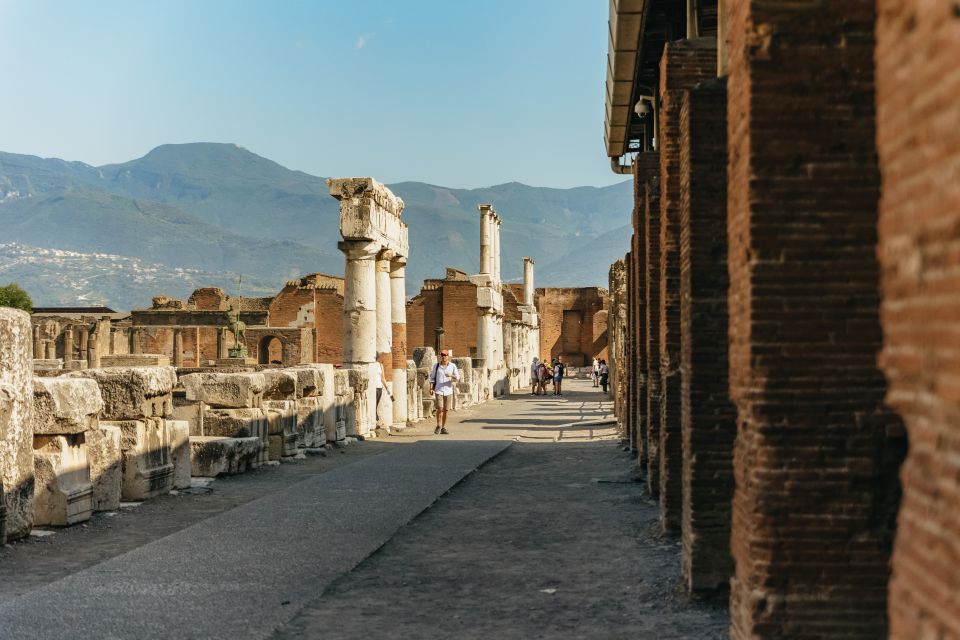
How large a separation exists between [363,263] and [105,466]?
1098 cm

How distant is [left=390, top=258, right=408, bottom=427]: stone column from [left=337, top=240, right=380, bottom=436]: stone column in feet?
5.30

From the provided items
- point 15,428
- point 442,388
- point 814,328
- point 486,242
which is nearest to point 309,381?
point 442,388

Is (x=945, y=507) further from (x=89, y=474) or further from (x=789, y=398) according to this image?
(x=89, y=474)

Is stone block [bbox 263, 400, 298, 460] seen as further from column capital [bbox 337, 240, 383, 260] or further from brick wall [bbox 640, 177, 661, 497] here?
brick wall [bbox 640, 177, 661, 497]

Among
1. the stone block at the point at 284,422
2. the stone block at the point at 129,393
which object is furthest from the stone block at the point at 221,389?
the stone block at the point at 129,393

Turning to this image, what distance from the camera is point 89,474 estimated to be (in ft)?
33.6

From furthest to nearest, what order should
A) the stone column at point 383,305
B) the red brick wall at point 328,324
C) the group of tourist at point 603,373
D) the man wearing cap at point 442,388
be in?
the red brick wall at point 328,324, the group of tourist at point 603,373, the stone column at point 383,305, the man wearing cap at point 442,388

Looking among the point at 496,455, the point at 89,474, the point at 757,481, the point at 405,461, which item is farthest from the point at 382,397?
the point at 757,481

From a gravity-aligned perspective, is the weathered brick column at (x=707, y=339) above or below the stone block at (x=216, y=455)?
above

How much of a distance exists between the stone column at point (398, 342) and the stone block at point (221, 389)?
772cm

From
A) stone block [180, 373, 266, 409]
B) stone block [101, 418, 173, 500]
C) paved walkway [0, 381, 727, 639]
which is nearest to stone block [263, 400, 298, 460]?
stone block [180, 373, 266, 409]

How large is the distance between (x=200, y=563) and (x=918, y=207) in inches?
219

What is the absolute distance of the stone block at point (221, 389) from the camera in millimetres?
15078

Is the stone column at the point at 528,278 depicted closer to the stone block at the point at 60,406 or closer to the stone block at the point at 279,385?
the stone block at the point at 279,385
